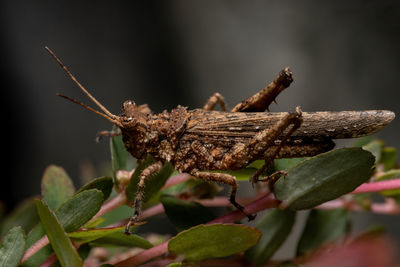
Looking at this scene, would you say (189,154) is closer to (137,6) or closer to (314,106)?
(314,106)

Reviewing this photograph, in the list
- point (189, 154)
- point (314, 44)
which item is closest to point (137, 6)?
point (314, 44)

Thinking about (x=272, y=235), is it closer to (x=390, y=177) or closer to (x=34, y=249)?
(x=390, y=177)

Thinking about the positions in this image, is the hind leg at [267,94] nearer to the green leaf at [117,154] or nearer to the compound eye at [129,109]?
the compound eye at [129,109]

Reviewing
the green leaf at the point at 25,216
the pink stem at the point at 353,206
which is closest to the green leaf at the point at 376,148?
the pink stem at the point at 353,206

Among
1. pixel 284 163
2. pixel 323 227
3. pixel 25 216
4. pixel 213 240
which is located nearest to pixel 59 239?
pixel 213 240

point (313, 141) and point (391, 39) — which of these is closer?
point (313, 141)

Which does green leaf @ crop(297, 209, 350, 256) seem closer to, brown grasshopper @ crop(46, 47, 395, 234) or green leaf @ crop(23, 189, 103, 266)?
brown grasshopper @ crop(46, 47, 395, 234)
